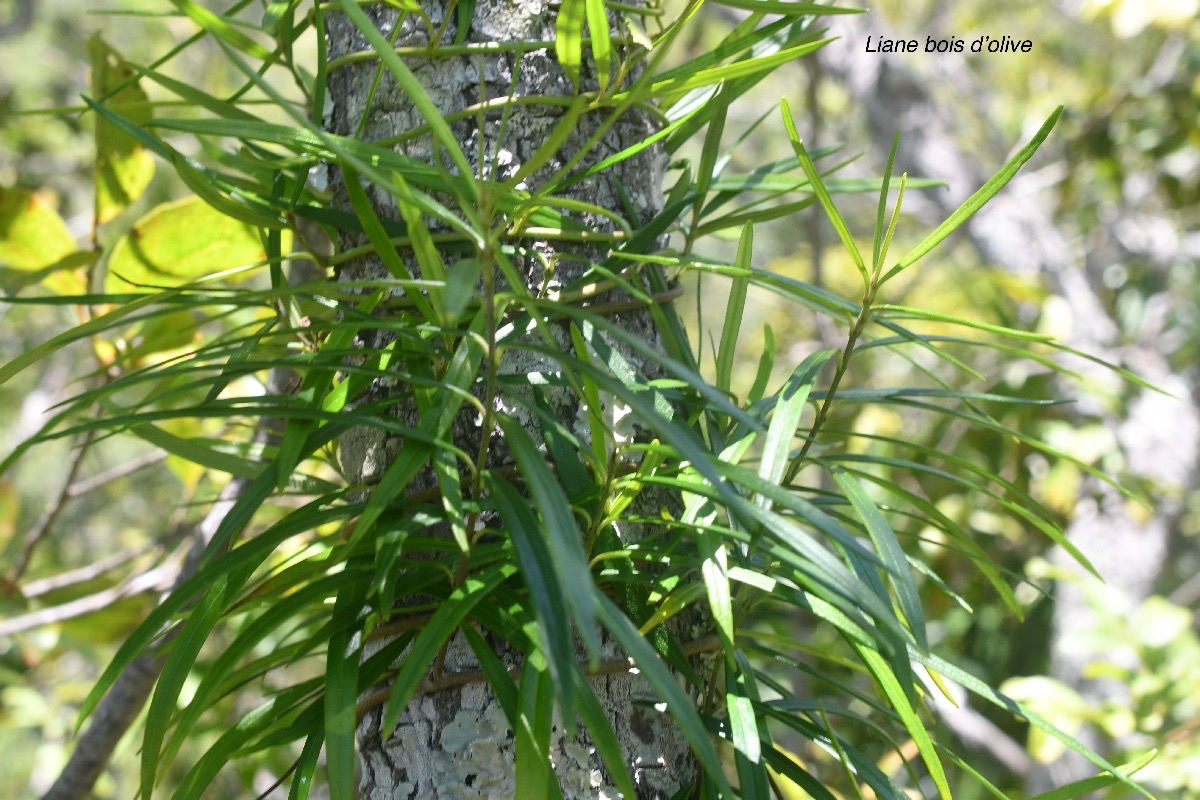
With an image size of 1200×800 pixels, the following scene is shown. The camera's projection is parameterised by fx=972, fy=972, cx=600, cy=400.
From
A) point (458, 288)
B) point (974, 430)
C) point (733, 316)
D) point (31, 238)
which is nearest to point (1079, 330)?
point (974, 430)

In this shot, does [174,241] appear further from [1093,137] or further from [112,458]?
[112,458]

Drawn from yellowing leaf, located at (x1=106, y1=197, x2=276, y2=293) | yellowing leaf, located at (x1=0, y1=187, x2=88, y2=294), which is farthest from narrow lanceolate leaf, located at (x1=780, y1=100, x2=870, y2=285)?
yellowing leaf, located at (x1=0, y1=187, x2=88, y2=294)

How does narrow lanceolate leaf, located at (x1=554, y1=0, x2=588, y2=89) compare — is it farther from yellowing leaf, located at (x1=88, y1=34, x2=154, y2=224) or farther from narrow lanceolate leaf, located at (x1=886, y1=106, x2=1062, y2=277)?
yellowing leaf, located at (x1=88, y1=34, x2=154, y2=224)

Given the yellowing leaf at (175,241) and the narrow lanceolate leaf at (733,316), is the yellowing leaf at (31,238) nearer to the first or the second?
the yellowing leaf at (175,241)

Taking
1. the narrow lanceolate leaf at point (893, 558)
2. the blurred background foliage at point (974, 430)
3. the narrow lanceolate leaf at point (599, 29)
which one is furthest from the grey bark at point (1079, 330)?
the narrow lanceolate leaf at point (599, 29)

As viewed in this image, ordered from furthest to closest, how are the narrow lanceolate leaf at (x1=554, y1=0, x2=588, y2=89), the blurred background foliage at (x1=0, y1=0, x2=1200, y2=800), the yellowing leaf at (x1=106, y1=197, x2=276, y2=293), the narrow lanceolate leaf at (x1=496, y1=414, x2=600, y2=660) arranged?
the blurred background foliage at (x1=0, y1=0, x2=1200, y2=800)
the yellowing leaf at (x1=106, y1=197, x2=276, y2=293)
the narrow lanceolate leaf at (x1=554, y1=0, x2=588, y2=89)
the narrow lanceolate leaf at (x1=496, y1=414, x2=600, y2=660)

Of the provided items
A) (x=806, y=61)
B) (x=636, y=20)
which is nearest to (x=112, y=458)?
(x=806, y=61)

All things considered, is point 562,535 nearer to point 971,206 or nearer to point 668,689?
point 668,689
